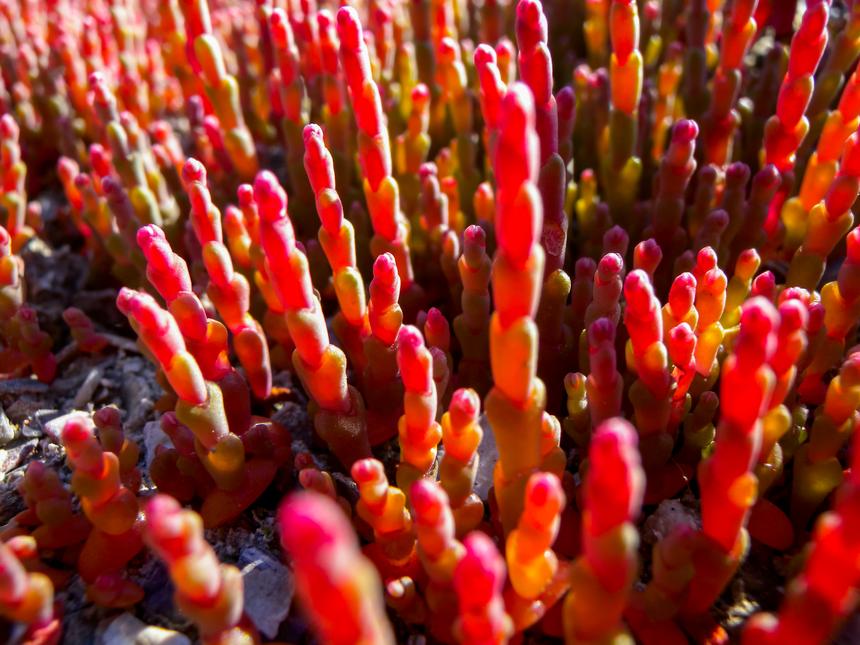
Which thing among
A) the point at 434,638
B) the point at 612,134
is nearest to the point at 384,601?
the point at 434,638

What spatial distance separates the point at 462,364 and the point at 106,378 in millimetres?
Answer: 924

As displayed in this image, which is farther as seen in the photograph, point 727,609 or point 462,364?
point 462,364

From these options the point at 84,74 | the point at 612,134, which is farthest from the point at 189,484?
the point at 84,74

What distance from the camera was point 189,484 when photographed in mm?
1463

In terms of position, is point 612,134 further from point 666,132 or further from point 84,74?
point 84,74

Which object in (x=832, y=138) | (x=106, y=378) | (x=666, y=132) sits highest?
(x=832, y=138)

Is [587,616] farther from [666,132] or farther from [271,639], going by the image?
[666,132]

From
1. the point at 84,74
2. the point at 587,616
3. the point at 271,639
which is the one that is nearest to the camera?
the point at 587,616

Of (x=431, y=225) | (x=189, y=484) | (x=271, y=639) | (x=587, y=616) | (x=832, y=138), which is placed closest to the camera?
(x=587, y=616)

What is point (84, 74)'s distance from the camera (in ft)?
8.15

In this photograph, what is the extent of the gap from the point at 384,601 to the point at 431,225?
88cm

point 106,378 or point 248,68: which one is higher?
point 248,68

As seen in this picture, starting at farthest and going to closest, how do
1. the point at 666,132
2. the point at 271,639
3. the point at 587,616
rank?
1. the point at 666,132
2. the point at 271,639
3. the point at 587,616

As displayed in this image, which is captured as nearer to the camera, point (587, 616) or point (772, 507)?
point (587, 616)
